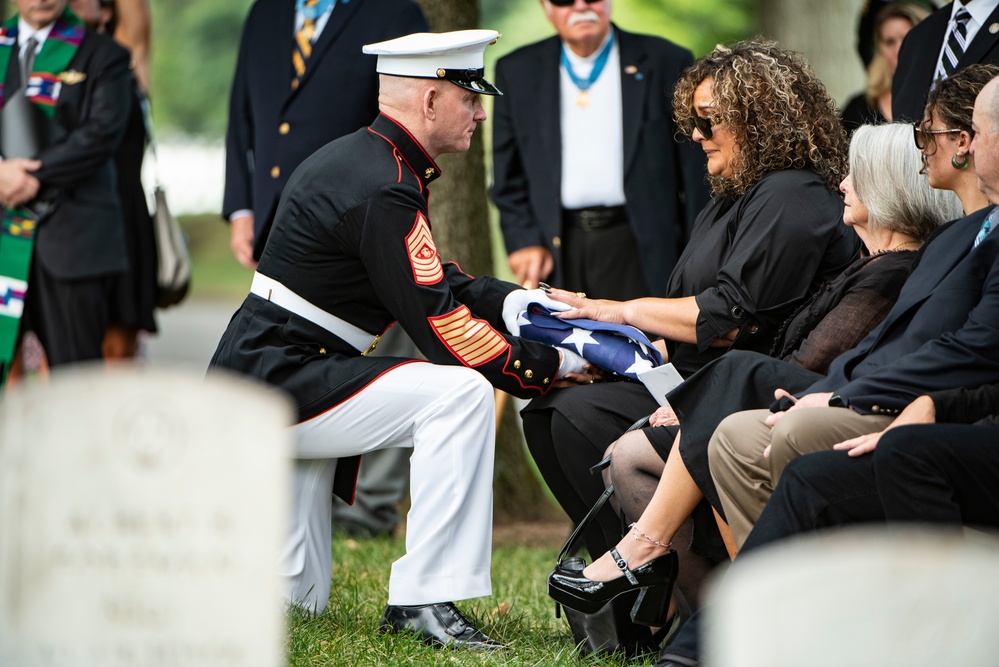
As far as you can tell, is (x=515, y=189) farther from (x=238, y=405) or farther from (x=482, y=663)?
(x=238, y=405)

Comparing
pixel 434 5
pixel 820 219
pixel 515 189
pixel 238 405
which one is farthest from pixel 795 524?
pixel 434 5

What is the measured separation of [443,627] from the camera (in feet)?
13.0

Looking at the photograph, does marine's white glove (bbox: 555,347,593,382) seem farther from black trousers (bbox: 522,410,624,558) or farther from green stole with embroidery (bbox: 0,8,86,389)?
green stole with embroidery (bbox: 0,8,86,389)

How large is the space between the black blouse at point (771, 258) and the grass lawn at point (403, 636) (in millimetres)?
1015

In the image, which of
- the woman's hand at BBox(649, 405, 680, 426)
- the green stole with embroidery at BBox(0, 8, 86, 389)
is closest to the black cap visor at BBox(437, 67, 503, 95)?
the woman's hand at BBox(649, 405, 680, 426)

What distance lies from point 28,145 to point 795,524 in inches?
175

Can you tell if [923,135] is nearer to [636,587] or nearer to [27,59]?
[636,587]

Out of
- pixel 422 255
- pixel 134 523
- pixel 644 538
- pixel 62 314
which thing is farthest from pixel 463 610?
pixel 62 314

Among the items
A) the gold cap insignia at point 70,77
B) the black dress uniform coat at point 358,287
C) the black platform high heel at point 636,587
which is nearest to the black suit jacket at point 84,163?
the gold cap insignia at point 70,77

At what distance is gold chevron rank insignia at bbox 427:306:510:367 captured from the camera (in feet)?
13.4

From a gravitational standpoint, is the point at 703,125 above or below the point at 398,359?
above

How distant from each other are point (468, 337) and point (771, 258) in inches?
36.5

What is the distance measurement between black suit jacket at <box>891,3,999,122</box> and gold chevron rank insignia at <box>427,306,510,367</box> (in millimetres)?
1727

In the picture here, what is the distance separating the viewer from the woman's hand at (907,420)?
327 cm
